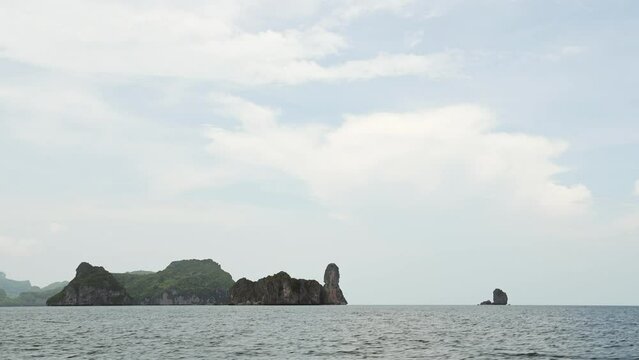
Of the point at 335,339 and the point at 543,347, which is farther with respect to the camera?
the point at 335,339

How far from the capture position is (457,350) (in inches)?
2625

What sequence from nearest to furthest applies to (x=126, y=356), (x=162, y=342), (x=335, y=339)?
(x=126, y=356), (x=162, y=342), (x=335, y=339)

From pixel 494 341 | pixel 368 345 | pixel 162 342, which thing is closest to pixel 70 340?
pixel 162 342

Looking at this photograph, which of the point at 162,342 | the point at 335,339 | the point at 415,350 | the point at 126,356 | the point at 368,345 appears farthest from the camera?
the point at 335,339

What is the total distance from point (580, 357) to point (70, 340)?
204 ft

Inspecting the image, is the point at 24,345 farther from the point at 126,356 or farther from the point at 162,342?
the point at 126,356

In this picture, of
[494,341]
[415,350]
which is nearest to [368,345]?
[415,350]

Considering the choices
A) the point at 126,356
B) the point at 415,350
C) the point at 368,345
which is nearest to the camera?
the point at 126,356

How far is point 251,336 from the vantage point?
87.6 meters

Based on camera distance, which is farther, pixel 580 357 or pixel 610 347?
pixel 610 347

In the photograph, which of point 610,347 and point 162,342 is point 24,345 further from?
point 610,347

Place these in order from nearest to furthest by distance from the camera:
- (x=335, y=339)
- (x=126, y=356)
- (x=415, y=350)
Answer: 1. (x=126, y=356)
2. (x=415, y=350)
3. (x=335, y=339)

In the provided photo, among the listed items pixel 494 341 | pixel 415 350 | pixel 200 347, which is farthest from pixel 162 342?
pixel 494 341

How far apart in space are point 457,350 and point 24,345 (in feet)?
165
